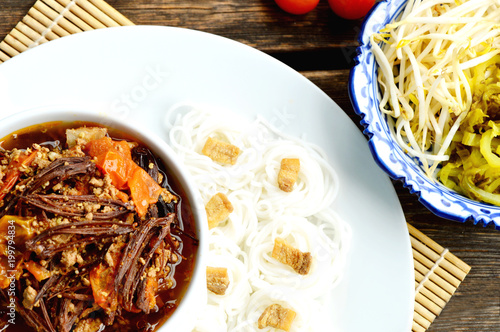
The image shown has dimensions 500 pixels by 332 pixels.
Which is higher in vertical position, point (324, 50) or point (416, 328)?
point (324, 50)

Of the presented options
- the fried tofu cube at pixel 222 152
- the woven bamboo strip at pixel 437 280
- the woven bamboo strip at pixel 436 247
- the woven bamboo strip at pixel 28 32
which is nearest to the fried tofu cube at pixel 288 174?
the fried tofu cube at pixel 222 152

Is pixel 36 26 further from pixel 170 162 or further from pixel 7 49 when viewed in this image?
pixel 170 162

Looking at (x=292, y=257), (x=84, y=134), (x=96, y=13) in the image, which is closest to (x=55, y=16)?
(x=96, y=13)

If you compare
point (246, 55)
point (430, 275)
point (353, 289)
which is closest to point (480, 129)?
point (430, 275)

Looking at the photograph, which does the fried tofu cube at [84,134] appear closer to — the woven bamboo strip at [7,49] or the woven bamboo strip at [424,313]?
the woven bamboo strip at [7,49]

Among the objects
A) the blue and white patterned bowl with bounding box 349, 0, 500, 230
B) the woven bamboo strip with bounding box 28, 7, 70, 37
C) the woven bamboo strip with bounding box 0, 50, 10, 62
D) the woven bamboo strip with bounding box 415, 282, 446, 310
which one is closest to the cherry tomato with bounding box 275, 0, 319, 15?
the blue and white patterned bowl with bounding box 349, 0, 500, 230

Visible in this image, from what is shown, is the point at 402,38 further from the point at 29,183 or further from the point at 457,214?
the point at 29,183
